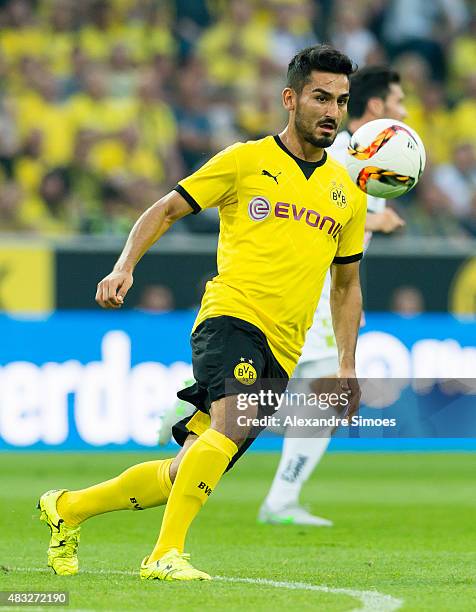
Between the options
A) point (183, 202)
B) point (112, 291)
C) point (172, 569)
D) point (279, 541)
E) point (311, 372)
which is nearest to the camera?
point (112, 291)

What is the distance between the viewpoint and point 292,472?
29.2 feet

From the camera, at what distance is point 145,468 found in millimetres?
6168

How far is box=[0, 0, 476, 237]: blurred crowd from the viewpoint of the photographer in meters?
15.0

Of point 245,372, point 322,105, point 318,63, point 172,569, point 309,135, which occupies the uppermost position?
point 318,63

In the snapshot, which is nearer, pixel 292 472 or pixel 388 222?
pixel 388 222

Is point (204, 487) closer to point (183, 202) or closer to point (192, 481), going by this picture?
point (192, 481)

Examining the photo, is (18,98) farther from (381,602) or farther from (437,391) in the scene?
(381,602)

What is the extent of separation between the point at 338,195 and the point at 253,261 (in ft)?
1.67

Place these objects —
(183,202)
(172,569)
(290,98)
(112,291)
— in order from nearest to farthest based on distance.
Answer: (112,291), (172,569), (183,202), (290,98)

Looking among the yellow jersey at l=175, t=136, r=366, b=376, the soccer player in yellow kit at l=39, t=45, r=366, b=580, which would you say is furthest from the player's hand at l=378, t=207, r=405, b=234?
the yellow jersey at l=175, t=136, r=366, b=376

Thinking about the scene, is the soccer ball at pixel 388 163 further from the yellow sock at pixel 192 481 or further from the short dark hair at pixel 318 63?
the yellow sock at pixel 192 481

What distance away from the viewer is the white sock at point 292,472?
8.87 meters

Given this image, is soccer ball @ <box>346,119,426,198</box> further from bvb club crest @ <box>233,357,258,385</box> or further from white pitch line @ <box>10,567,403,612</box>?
white pitch line @ <box>10,567,403,612</box>

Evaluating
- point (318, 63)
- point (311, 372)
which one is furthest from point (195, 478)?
point (311, 372)
